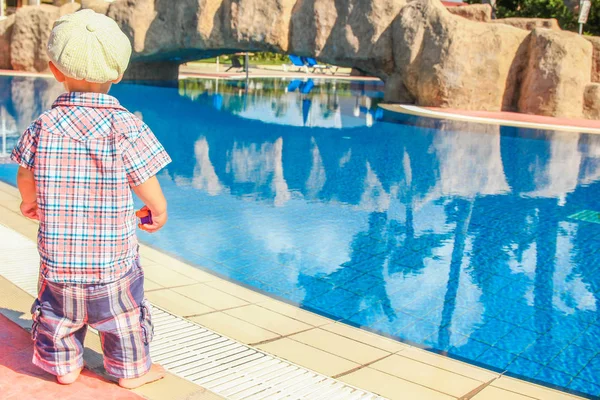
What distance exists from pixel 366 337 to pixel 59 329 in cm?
193

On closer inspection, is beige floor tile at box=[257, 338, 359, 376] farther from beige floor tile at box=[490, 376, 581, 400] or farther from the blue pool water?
the blue pool water

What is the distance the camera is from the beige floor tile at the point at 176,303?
3.88 metres

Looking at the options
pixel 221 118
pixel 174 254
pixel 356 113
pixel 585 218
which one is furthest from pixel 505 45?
pixel 174 254

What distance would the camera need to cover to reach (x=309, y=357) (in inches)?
132

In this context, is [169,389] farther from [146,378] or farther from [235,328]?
[235,328]

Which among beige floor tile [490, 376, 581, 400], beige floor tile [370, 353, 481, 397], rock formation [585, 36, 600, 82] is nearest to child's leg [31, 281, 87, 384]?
beige floor tile [370, 353, 481, 397]

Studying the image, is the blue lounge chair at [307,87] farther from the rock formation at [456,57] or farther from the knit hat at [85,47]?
the knit hat at [85,47]

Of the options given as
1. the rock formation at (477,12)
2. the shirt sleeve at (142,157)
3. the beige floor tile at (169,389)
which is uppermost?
the rock formation at (477,12)

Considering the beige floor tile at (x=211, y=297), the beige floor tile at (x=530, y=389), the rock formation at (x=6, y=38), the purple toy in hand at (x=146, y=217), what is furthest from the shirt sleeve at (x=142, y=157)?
the rock formation at (x=6, y=38)

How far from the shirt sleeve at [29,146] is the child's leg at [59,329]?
18.5 inches

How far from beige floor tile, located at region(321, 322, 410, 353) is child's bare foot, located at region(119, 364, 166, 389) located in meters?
1.35

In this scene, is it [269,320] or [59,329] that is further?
[269,320]

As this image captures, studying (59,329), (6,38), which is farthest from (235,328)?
(6,38)

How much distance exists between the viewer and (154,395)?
8.64ft
